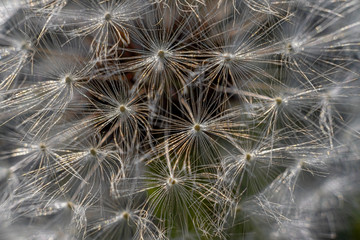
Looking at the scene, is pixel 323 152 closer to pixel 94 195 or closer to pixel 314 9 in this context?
pixel 314 9

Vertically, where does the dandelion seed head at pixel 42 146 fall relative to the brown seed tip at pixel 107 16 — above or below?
below

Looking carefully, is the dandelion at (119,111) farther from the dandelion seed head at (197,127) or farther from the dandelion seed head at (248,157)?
the dandelion seed head at (248,157)

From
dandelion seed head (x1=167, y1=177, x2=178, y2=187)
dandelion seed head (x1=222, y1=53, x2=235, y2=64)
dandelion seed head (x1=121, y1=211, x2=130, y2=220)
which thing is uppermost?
dandelion seed head (x1=222, y1=53, x2=235, y2=64)

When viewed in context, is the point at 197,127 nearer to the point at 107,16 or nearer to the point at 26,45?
the point at 107,16

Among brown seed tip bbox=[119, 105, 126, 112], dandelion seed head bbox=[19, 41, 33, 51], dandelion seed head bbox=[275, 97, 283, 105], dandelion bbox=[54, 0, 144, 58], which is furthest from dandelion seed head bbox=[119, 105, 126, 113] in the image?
dandelion seed head bbox=[275, 97, 283, 105]

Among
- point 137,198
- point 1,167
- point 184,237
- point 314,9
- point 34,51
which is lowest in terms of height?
point 184,237

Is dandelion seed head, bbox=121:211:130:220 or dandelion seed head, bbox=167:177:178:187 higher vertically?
dandelion seed head, bbox=167:177:178:187

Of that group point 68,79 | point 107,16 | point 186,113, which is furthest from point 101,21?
point 186,113

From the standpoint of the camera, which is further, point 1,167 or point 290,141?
point 1,167

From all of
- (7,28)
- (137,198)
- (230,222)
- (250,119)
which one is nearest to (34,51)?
(7,28)

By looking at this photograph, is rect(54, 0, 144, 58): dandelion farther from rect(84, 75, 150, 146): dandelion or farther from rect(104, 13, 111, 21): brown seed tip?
rect(84, 75, 150, 146): dandelion

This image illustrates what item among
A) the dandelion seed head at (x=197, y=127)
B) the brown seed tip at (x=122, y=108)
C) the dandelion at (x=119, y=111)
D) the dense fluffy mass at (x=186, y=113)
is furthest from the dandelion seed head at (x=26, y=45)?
the dandelion seed head at (x=197, y=127)
